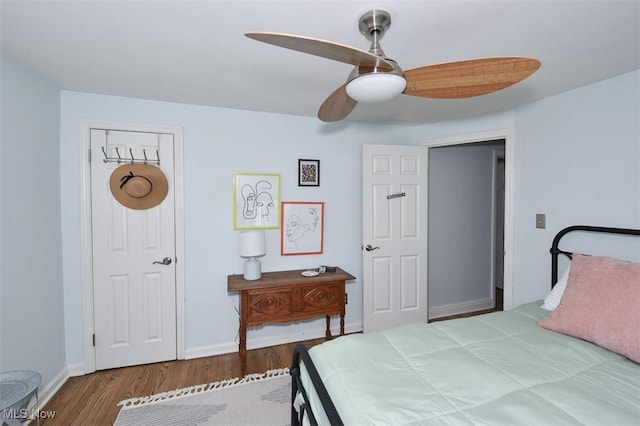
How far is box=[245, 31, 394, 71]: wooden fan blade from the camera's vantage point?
941 millimetres

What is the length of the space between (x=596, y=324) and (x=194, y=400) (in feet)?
8.30

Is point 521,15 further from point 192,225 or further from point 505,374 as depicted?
point 192,225

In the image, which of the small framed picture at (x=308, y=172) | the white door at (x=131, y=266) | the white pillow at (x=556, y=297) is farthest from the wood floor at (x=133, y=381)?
the white pillow at (x=556, y=297)

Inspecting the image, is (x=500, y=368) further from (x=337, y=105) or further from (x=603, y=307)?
(x=337, y=105)

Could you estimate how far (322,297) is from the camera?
8.73 feet

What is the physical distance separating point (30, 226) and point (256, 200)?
1606 mm

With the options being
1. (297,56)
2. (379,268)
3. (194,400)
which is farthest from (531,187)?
(194,400)

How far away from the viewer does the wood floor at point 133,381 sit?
1.96 metres

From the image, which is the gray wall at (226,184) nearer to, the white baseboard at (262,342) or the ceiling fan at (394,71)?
the white baseboard at (262,342)

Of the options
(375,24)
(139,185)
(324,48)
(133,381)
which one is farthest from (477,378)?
(139,185)

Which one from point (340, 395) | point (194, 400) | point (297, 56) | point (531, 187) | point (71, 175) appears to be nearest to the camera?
point (340, 395)

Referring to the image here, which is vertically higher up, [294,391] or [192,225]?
[192,225]

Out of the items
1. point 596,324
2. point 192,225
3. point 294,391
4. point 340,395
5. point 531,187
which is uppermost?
point 531,187

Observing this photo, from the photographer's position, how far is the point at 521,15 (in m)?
1.32
